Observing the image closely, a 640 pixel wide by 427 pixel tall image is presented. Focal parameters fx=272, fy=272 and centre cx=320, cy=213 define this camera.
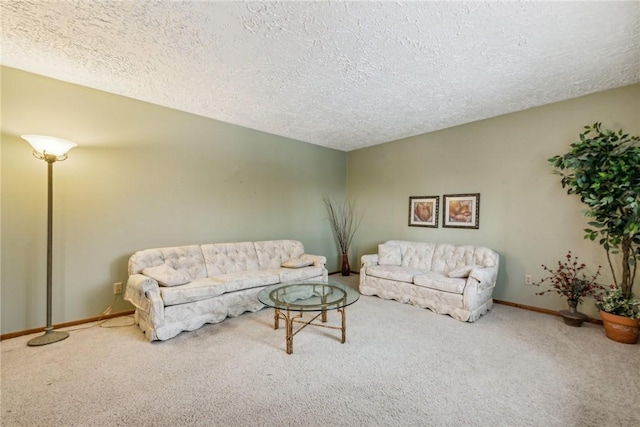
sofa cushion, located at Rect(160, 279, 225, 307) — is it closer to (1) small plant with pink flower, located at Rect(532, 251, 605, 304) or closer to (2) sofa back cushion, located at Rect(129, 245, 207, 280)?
(2) sofa back cushion, located at Rect(129, 245, 207, 280)

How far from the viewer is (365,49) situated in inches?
89.5

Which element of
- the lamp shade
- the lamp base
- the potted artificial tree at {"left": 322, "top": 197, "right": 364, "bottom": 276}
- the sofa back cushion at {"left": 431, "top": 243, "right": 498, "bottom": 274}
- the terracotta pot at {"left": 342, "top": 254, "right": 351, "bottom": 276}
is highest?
the lamp shade

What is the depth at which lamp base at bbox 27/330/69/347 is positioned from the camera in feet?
8.15

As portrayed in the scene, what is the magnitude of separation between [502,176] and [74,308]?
5.50 metres

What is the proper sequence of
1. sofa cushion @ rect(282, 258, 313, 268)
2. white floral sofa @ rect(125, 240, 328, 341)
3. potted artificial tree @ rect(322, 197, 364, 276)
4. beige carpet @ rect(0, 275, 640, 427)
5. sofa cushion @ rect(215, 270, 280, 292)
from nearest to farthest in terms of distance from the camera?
beige carpet @ rect(0, 275, 640, 427), white floral sofa @ rect(125, 240, 328, 341), sofa cushion @ rect(215, 270, 280, 292), sofa cushion @ rect(282, 258, 313, 268), potted artificial tree @ rect(322, 197, 364, 276)

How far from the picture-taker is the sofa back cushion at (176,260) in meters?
3.03

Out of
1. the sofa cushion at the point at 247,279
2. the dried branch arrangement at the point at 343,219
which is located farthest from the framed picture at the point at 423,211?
the sofa cushion at the point at 247,279

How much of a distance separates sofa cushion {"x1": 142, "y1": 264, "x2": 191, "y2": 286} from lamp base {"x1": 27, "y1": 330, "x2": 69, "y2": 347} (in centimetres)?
87

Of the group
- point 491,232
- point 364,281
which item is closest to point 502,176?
point 491,232

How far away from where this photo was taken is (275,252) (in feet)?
13.8

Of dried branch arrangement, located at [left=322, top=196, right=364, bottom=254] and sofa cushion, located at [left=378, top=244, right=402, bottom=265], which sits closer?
sofa cushion, located at [left=378, top=244, right=402, bottom=265]

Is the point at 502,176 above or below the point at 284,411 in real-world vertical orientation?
above

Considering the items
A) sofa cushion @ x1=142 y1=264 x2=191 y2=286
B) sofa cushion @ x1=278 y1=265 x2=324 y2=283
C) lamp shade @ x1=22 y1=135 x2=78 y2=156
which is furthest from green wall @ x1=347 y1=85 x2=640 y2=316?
lamp shade @ x1=22 y1=135 x2=78 y2=156

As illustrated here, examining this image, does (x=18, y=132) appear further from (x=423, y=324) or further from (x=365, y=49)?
(x=423, y=324)
